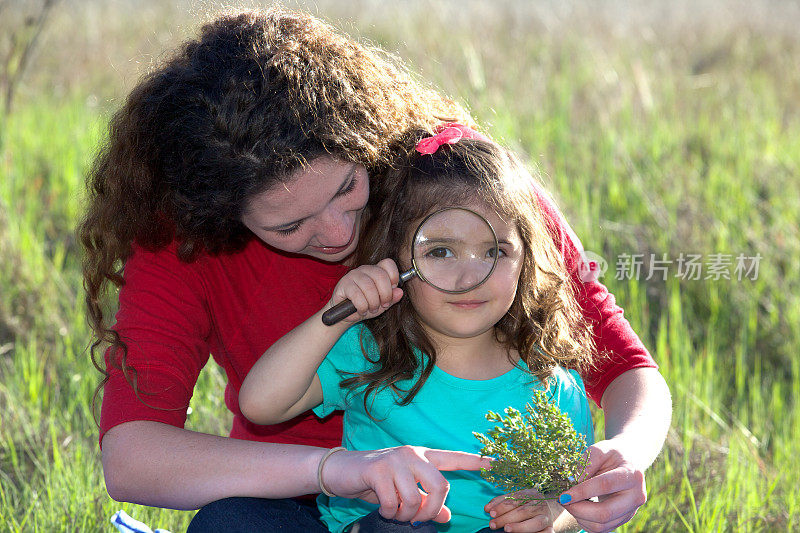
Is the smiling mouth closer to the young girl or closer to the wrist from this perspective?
the young girl

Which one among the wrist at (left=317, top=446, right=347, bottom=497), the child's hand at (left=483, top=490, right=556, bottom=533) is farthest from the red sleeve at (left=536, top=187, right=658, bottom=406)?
the wrist at (left=317, top=446, right=347, bottom=497)

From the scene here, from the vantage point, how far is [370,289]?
7.03ft

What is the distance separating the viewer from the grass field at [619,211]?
10.1 feet

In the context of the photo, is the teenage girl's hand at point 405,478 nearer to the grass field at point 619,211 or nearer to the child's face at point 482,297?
the child's face at point 482,297

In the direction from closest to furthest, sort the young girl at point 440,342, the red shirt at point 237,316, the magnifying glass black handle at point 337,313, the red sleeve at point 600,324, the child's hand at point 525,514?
the child's hand at point 525,514
the magnifying glass black handle at point 337,313
the young girl at point 440,342
the red shirt at point 237,316
the red sleeve at point 600,324

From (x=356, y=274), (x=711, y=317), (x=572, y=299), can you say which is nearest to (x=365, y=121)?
(x=356, y=274)

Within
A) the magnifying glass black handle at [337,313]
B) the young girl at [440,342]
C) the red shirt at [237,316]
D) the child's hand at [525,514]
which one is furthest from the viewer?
the red shirt at [237,316]

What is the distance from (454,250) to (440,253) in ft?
0.12

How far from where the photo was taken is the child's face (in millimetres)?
2258

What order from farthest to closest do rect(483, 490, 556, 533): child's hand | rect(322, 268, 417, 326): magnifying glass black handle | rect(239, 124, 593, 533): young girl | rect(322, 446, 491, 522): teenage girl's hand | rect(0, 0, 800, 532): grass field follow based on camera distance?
rect(0, 0, 800, 532): grass field
rect(239, 124, 593, 533): young girl
rect(322, 268, 417, 326): magnifying glass black handle
rect(483, 490, 556, 533): child's hand
rect(322, 446, 491, 522): teenage girl's hand

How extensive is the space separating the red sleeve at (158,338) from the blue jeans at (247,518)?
0.26 meters

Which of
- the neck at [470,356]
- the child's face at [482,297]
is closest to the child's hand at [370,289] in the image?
the child's face at [482,297]

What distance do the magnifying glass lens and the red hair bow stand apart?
0.81 feet

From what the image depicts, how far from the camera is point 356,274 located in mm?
2186
